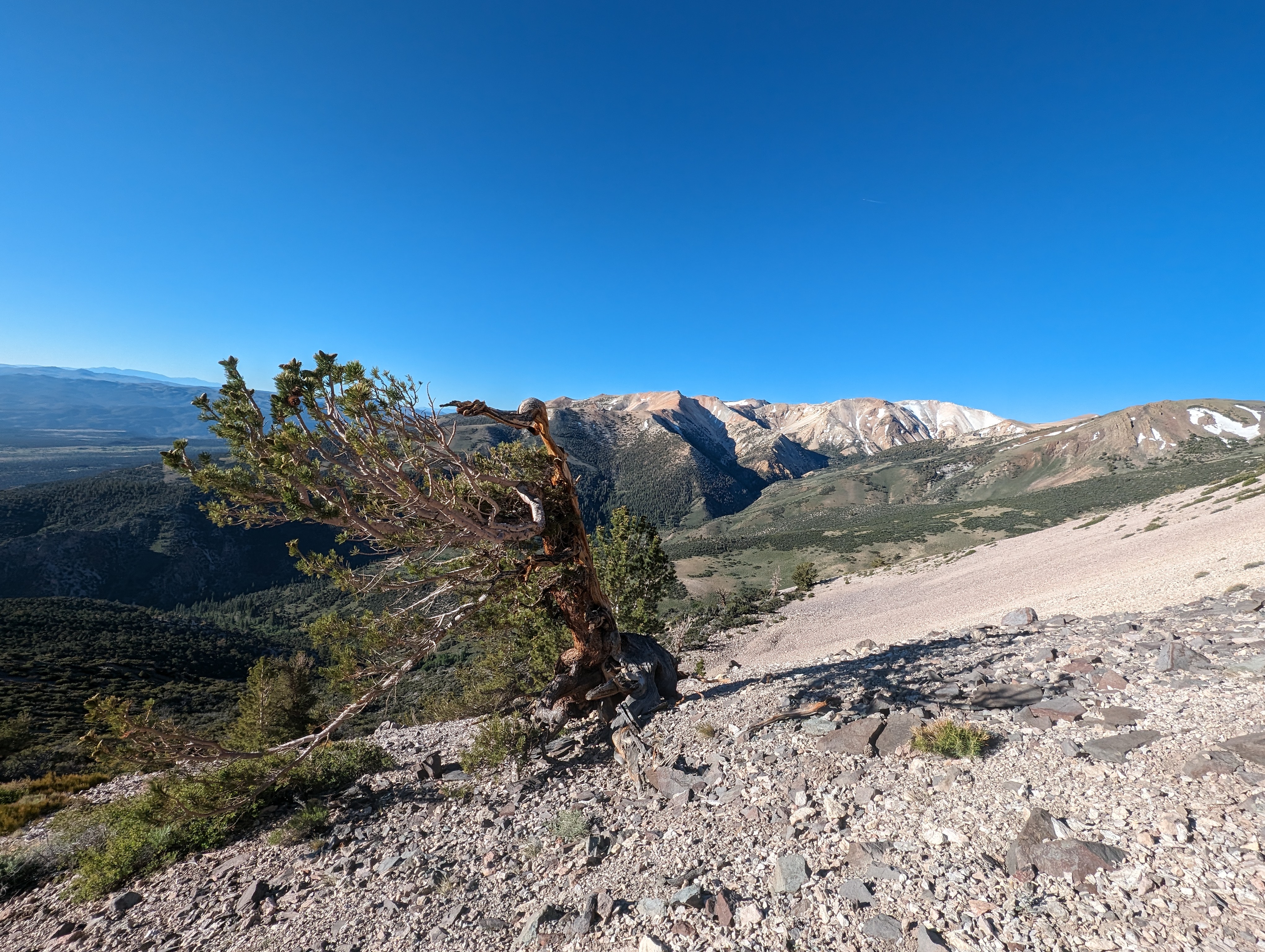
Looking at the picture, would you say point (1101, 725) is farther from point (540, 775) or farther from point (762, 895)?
point (540, 775)

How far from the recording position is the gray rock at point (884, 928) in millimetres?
4379

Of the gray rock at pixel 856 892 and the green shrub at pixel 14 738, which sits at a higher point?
the gray rock at pixel 856 892

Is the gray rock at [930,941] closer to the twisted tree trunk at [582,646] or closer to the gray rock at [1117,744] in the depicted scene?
the gray rock at [1117,744]

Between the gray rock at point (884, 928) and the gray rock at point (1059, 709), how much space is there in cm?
473

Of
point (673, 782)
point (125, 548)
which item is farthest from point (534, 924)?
point (125, 548)

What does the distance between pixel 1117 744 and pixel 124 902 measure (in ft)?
46.2

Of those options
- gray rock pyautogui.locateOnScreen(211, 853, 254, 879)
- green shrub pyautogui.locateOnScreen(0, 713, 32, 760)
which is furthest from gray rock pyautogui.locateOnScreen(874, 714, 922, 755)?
green shrub pyautogui.locateOnScreen(0, 713, 32, 760)

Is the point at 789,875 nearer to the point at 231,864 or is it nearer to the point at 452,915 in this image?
the point at 452,915

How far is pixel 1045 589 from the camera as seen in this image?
28750 mm

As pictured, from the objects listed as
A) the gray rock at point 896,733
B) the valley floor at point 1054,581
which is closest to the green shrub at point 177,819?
the gray rock at point 896,733

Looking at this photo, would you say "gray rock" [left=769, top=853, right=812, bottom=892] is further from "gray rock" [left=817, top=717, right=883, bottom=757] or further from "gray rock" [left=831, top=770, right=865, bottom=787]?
"gray rock" [left=817, top=717, right=883, bottom=757]

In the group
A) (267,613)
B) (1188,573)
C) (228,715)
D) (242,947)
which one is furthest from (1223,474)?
(267,613)

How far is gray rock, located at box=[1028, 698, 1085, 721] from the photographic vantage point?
723 centimetres

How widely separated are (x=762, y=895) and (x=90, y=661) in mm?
76175
